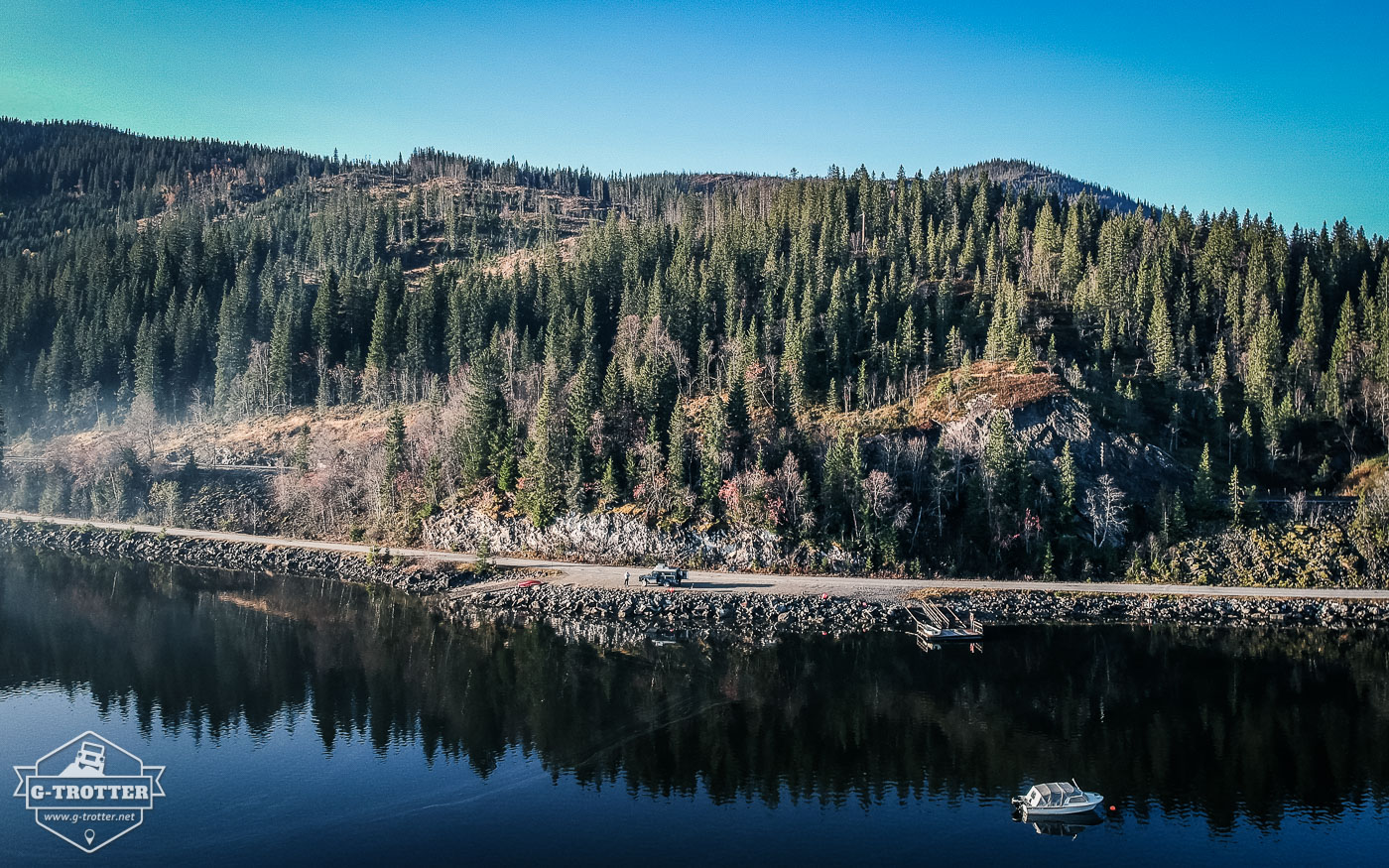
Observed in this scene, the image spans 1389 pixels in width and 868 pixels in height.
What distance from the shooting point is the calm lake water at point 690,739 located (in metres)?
33.2

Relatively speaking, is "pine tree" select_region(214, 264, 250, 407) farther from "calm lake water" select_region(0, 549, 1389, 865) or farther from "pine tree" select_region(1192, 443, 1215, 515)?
"pine tree" select_region(1192, 443, 1215, 515)

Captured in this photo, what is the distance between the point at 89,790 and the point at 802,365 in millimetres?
71635

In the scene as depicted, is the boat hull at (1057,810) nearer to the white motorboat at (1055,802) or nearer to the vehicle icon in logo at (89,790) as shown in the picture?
the white motorboat at (1055,802)

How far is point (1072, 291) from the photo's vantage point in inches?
4572

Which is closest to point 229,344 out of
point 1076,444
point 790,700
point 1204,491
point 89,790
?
point 89,790

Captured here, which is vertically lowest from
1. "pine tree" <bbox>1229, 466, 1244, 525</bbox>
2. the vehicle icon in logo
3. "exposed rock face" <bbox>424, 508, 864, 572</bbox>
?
the vehicle icon in logo

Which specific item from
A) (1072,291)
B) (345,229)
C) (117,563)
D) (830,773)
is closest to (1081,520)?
(830,773)

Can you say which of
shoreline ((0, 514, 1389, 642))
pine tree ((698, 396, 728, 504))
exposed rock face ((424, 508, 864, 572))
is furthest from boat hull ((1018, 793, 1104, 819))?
pine tree ((698, 396, 728, 504))

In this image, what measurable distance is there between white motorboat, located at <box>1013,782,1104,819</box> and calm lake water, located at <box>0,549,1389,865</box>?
0.84 meters

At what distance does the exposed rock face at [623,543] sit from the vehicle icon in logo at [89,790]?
40.7 meters

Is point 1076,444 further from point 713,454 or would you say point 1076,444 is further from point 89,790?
point 89,790

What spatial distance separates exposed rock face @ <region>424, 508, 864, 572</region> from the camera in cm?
7194

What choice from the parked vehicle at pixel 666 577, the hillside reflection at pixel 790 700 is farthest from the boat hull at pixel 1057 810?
the parked vehicle at pixel 666 577

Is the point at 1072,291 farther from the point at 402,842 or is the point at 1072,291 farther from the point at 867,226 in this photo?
the point at 402,842
